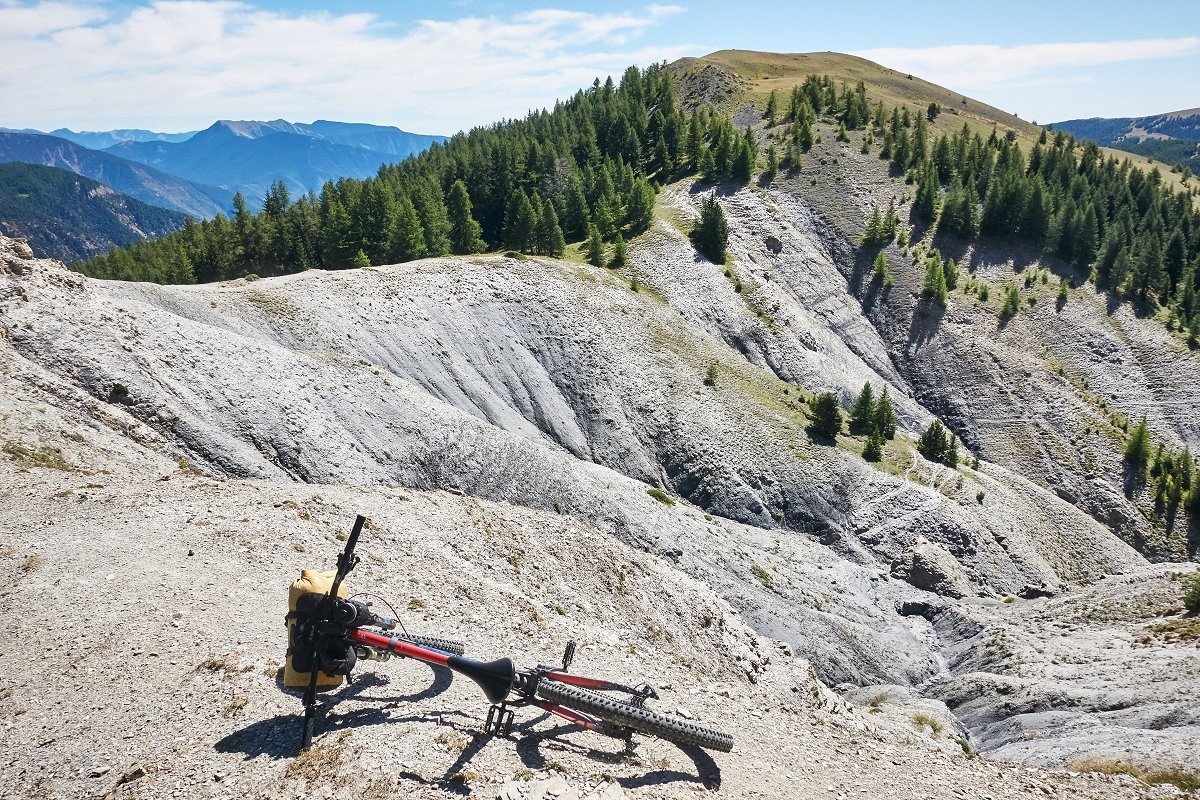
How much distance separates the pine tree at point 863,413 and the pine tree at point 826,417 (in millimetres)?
5550

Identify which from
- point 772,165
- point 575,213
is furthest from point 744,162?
point 575,213

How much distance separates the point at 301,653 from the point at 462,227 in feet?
265

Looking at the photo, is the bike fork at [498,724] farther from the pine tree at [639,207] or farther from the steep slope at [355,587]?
the pine tree at [639,207]

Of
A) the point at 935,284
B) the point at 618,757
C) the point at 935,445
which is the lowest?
the point at 935,445

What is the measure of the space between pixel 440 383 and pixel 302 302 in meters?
12.4

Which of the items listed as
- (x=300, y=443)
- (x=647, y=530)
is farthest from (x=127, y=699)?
(x=647, y=530)

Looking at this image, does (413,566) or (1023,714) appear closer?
(413,566)

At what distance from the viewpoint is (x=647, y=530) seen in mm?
43438

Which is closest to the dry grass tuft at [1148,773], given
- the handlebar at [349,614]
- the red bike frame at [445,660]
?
the red bike frame at [445,660]

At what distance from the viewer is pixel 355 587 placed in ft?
62.0

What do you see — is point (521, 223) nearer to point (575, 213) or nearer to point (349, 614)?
point (575, 213)

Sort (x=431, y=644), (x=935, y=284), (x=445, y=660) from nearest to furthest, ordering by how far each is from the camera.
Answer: (x=445, y=660) < (x=431, y=644) < (x=935, y=284)

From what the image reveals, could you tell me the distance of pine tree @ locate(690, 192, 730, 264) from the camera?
8994 cm

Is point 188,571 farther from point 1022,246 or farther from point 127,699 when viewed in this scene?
point 1022,246
